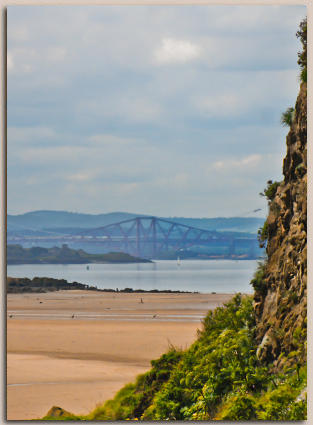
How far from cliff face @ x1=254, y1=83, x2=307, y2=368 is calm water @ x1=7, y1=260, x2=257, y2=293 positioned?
1.44 meters

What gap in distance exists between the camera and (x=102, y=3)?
6.95 meters

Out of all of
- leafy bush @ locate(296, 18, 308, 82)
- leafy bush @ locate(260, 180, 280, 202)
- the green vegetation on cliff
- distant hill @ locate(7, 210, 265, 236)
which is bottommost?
the green vegetation on cliff

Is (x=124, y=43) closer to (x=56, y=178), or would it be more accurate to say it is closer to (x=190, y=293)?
(x=56, y=178)

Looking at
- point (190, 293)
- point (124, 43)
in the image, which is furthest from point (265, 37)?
point (190, 293)

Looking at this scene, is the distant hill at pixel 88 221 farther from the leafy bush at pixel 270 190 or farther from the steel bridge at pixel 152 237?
the leafy bush at pixel 270 190

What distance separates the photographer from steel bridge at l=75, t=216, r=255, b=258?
841 cm

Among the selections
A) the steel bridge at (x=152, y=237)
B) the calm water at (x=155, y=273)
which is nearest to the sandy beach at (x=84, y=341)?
the calm water at (x=155, y=273)

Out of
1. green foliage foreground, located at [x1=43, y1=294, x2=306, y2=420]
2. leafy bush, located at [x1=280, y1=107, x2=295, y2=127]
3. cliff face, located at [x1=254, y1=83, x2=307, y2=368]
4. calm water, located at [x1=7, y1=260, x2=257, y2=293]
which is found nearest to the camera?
green foliage foreground, located at [x1=43, y1=294, x2=306, y2=420]

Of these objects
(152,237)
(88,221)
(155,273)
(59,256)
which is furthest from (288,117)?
(59,256)

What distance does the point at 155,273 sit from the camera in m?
9.70

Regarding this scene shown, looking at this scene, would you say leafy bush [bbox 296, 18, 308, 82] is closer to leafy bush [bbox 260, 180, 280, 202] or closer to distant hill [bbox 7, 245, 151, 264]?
leafy bush [bbox 260, 180, 280, 202]

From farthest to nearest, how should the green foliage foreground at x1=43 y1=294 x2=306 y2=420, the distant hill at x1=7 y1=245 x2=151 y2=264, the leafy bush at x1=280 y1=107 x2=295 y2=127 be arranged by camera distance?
the distant hill at x1=7 y1=245 x2=151 y2=264 → the leafy bush at x1=280 y1=107 x2=295 y2=127 → the green foliage foreground at x1=43 y1=294 x2=306 y2=420

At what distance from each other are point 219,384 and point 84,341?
25.5 feet

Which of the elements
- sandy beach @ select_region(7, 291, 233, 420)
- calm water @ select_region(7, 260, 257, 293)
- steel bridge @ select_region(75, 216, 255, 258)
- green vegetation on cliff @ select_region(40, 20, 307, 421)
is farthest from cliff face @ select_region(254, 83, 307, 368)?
sandy beach @ select_region(7, 291, 233, 420)
